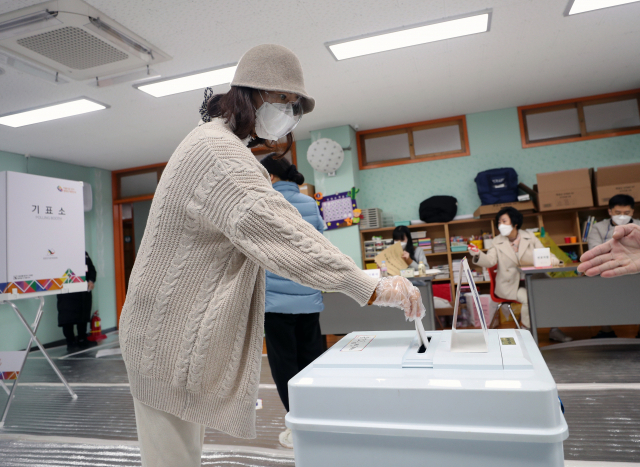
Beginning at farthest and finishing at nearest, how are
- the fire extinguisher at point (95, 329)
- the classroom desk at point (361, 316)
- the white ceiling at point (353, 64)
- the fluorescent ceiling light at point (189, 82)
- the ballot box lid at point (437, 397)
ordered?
the fire extinguisher at point (95, 329) → the fluorescent ceiling light at point (189, 82) → the classroom desk at point (361, 316) → the white ceiling at point (353, 64) → the ballot box lid at point (437, 397)

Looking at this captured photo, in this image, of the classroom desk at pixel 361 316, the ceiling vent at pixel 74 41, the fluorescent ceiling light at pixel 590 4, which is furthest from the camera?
the classroom desk at pixel 361 316

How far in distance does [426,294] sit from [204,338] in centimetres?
305

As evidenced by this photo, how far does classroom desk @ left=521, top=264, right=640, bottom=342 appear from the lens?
133 inches

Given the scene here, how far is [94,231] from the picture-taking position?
22.1 feet

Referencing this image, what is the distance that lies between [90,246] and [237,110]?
6641 millimetres

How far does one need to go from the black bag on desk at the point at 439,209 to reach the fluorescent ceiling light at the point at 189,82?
296 centimetres

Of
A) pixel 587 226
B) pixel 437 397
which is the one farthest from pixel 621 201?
pixel 437 397

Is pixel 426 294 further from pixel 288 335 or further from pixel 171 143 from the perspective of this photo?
pixel 171 143

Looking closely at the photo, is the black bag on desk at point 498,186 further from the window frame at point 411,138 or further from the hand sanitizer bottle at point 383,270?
the hand sanitizer bottle at point 383,270

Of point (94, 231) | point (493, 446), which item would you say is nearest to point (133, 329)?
point (493, 446)

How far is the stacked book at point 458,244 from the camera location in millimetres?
5453

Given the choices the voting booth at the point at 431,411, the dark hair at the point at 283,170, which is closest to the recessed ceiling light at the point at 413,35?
the dark hair at the point at 283,170

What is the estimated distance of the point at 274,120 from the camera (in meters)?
1.08

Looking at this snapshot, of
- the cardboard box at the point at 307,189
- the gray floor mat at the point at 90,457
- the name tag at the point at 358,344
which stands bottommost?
the gray floor mat at the point at 90,457
